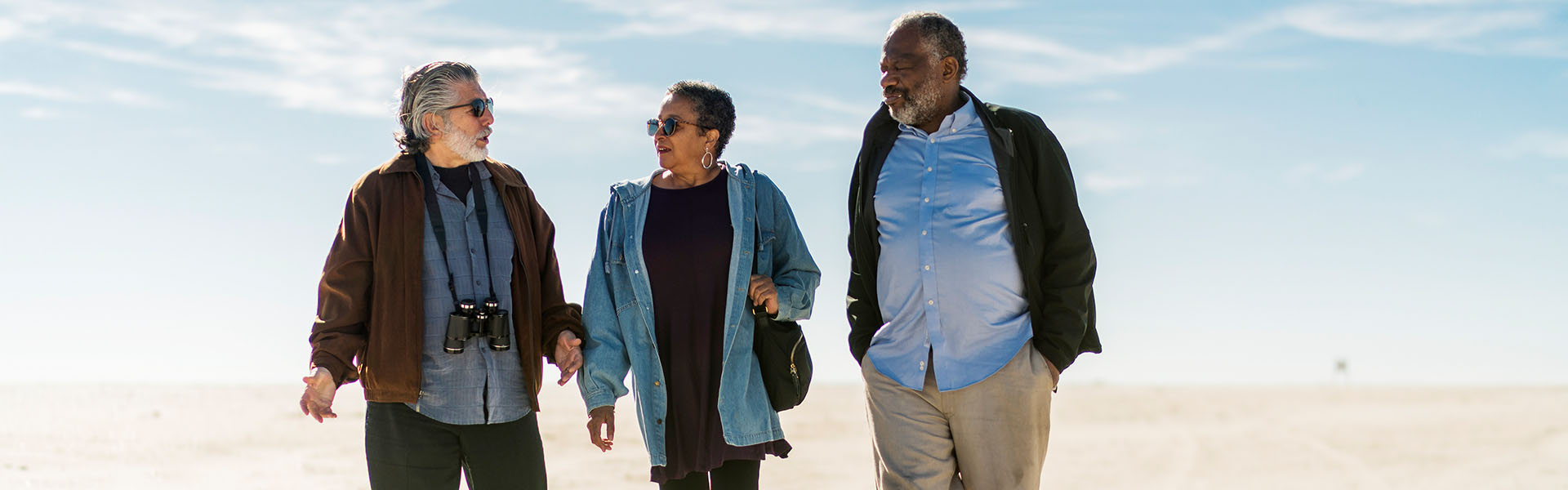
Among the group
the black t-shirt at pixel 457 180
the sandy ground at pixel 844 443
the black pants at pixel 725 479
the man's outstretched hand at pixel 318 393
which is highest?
the black t-shirt at pixel 457 180

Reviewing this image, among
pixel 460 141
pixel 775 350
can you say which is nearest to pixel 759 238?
pixel 775 350

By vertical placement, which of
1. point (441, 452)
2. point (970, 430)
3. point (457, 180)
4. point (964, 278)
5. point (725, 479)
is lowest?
point (725, 479)

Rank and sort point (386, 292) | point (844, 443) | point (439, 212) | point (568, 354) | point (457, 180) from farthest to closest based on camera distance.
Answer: point (844, 443), point (568, 354), point (457, 180), point (439, 212), point (386, 292)

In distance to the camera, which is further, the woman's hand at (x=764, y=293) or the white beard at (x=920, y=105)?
the woman's hand at (x=764, y=293)

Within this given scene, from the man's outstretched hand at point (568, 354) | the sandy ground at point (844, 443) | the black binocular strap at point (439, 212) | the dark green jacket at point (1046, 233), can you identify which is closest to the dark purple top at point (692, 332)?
the man's outstretched hand at point (568, 354)

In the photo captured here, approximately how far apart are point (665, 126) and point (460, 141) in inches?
27.7

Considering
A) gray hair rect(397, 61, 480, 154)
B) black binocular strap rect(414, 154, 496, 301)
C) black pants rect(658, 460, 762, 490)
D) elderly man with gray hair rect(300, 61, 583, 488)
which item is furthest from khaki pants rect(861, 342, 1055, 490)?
gray hair rect(397, 61, 480, 154)

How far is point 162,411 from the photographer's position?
16.8 metres

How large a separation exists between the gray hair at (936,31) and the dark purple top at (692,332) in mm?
925

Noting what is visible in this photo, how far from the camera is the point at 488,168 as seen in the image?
4.30m

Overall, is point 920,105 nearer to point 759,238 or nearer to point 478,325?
point 759,238

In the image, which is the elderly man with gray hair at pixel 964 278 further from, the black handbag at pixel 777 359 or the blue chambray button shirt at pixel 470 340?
the blue chambray button shirt at pixel 470 340

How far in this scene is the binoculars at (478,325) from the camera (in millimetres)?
3961

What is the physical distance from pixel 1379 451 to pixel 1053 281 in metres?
13.1
